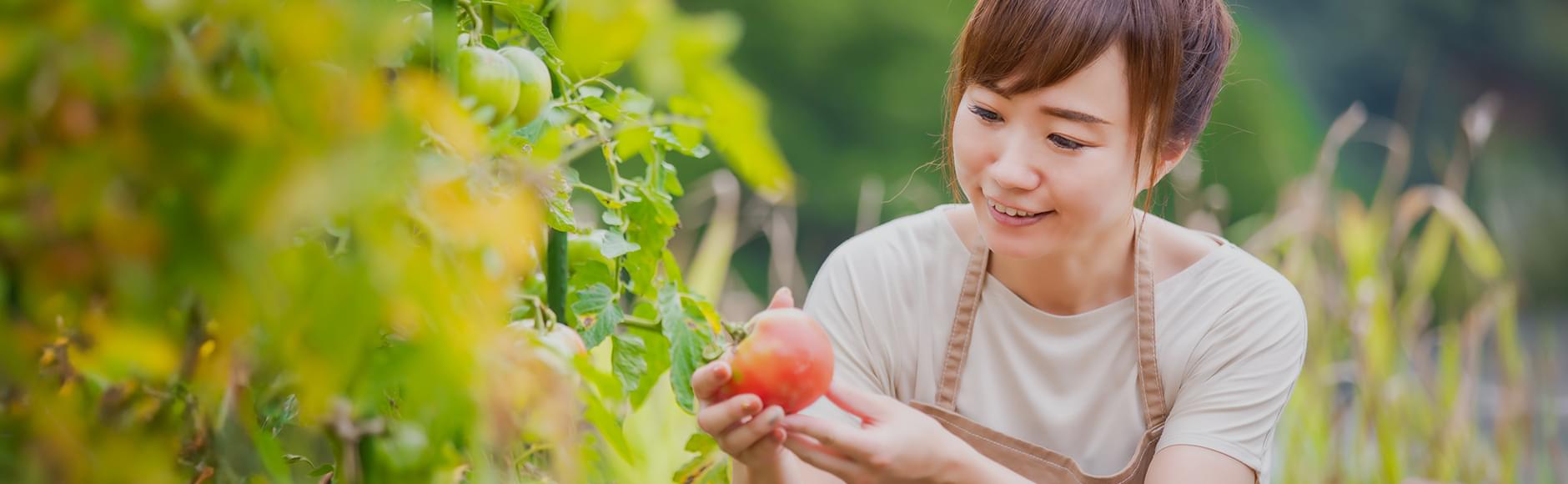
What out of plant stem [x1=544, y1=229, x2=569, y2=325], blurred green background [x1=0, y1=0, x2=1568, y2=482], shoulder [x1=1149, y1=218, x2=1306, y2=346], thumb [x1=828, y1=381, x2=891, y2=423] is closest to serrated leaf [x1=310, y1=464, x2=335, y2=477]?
blurred green background [x1=0, y1=0, x2=1568, y2=482]

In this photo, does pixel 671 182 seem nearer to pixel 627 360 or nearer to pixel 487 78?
pixel 627 360

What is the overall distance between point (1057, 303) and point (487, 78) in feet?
2.68

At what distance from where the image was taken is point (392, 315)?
389 millimetres

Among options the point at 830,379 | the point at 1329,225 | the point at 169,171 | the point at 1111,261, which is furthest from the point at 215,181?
the point at 1329,225

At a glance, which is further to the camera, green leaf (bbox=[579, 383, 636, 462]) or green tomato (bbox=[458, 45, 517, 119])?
green tomato (bbox=[458, 45, 517, 119])

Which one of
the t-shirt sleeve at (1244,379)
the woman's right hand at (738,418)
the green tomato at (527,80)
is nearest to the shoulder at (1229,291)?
the t-shirt sleeve at (1244,379)

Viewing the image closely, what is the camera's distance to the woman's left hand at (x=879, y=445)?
971 millimetres

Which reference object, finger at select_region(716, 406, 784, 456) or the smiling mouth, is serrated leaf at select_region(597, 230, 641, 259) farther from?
the smiling mouth

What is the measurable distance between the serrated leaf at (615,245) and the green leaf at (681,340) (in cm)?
3

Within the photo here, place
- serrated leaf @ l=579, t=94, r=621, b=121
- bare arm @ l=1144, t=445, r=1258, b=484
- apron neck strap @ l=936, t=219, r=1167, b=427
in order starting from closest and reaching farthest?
serrated leaf @ l=579, t=94, r=621, b=121 → bare arm @ l=1144, t=445, r=1258, b=484 → apron neck strap @ l=936, t=219, r=1167, b=427

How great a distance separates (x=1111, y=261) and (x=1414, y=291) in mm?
1145

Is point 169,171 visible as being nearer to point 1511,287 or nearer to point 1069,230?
point 1069,230

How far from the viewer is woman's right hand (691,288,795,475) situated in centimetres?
91

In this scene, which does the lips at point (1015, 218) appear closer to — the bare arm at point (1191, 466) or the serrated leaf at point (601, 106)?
the bare arm at point (1191, 466)
